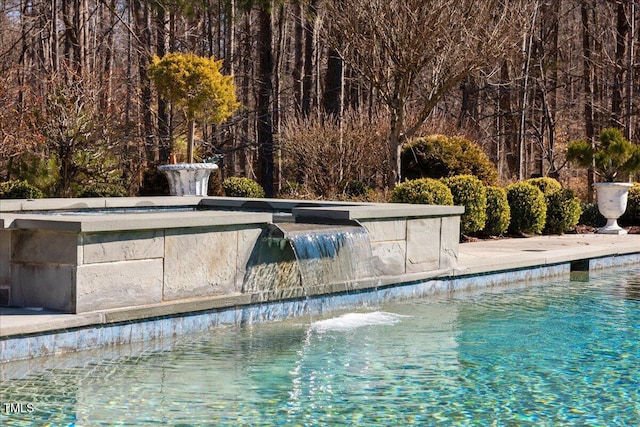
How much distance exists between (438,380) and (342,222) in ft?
11.6

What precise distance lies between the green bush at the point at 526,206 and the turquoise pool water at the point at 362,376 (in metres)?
6.68

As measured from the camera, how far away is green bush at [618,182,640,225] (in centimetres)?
1853

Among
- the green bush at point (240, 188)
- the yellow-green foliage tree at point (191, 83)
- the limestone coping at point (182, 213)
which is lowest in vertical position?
Answer: the limestone coping at point (182, 213)

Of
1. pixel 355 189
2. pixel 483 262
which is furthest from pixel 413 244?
pixel 355 189

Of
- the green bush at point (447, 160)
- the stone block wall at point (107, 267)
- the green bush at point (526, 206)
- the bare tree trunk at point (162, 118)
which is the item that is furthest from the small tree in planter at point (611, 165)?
the bare tree trunk at point (162, 118)

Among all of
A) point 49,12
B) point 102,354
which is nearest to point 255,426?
point 102,354

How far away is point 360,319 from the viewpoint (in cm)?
909

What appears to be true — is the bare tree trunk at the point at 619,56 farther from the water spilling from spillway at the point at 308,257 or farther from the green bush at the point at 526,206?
the water spilling from spillway at the point at 308,257

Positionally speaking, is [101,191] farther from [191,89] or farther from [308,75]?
[308,75]

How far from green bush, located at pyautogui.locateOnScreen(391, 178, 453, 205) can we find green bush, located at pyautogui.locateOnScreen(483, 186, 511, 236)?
51.4 inches

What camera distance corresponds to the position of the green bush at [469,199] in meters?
14.6

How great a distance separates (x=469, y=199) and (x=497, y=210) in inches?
34.6

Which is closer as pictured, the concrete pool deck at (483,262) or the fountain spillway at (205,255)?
the concrete pool deck at (483,262)

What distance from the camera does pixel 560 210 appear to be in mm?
16969
